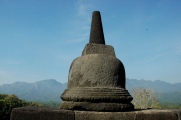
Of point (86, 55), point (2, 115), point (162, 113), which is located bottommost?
point (2, 115)

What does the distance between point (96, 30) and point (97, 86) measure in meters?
1.52

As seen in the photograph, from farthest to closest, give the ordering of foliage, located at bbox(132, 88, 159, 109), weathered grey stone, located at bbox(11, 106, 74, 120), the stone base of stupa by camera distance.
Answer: foliage, located at bbox(132, 88, 159, 109) < the stone base of stupa < weathered grey stone, located at bbox(11, 106, 74, 120)

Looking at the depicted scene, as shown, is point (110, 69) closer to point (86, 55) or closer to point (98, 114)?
point (86, 55)

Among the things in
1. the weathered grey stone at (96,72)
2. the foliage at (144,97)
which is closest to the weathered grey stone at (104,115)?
the weathered grey stone at (96,72)

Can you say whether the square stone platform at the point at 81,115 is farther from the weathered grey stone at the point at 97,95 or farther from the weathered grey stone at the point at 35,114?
the weathered grey stone at the point at 97,95

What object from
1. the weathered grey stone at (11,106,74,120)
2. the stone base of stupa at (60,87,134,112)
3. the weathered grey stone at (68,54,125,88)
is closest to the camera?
the weathered grey stone at (11,106,74,120)

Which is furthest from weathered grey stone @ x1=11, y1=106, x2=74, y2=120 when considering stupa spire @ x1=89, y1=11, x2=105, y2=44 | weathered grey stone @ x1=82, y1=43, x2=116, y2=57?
stupa spire @ x1=89, y1=11, x2=105, y2=44

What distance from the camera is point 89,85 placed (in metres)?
4.06

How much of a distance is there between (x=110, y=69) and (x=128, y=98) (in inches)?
25.2

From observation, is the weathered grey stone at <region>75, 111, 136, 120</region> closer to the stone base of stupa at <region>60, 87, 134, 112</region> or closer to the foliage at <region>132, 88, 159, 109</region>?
the stone base of stupa at <region>60, 87, 134, 112</region>

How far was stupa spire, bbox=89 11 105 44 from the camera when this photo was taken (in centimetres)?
495

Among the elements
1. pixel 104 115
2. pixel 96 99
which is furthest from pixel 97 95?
pixel 104 115

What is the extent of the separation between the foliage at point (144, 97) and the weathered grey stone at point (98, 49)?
2519cm

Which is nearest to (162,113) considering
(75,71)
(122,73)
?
(122,73)
